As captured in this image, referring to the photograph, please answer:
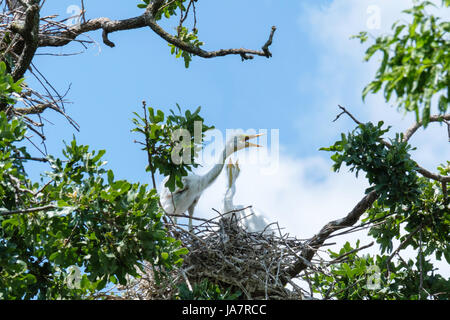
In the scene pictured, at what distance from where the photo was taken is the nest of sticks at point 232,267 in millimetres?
4469

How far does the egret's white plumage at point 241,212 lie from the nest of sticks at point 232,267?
0.57 metres

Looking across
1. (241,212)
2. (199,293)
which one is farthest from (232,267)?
(241,212)

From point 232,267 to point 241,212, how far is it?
1.52 m

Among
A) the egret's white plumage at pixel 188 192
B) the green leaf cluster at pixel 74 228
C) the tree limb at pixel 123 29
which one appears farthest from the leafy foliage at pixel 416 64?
the egret's white plumage at pixel 188 192

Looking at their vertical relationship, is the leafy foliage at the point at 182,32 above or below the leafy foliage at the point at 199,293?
above

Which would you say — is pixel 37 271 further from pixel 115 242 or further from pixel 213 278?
pixel 213 278

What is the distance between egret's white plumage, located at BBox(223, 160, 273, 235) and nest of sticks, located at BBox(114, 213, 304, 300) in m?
0.57

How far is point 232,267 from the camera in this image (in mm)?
4551

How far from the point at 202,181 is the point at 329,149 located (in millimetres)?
2150

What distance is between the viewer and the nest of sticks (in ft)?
14.7

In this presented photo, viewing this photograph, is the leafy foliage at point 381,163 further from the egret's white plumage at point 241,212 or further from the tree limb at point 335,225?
the egret's white plumage at point 241,212

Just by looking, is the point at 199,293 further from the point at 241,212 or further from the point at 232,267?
the point at 241,212

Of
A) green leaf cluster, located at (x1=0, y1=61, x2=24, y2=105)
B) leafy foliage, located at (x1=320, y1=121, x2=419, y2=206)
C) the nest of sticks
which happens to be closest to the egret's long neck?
the nest of sticks

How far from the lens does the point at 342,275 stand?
4574 mm
